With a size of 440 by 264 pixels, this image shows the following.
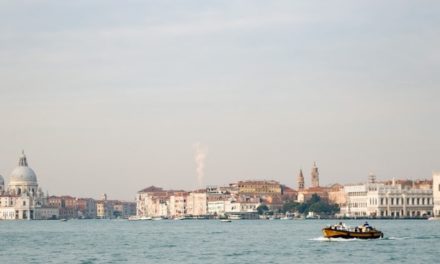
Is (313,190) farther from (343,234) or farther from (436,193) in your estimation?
(343,234)

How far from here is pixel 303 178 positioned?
15938cm

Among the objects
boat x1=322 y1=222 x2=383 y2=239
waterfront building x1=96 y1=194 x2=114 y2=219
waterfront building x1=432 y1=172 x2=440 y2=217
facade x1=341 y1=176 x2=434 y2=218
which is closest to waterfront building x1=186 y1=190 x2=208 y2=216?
waterfront building x1=96 y1=194 x2=114 y2=219

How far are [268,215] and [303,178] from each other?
74.5 feet

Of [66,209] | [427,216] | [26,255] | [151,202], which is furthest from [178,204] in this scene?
[26,255]

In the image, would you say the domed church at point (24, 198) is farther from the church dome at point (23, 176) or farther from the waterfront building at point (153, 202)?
the waterfront building at point (153, 202)

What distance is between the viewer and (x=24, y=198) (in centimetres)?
16562

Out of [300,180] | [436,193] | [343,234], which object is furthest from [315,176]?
[343,234]

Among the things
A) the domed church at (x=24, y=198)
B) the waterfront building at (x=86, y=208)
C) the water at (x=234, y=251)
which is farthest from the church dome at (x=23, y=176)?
the water at (x=234, y=251)

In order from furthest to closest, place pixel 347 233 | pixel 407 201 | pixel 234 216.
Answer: pixel 234 216
pixel 407 201
pixel 347 233

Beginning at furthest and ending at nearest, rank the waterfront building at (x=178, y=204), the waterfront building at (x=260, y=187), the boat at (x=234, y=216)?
the waterfront building at (x=178, y=204), the waterfront building at (x=260, y=187), the boat at (x=234, y=216)

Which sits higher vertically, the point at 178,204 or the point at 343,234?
the point at 178,204

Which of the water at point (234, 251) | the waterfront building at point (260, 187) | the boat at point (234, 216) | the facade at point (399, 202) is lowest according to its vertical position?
the water at point (234, 251)

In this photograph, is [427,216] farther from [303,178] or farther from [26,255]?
[26,255]

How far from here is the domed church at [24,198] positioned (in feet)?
545
